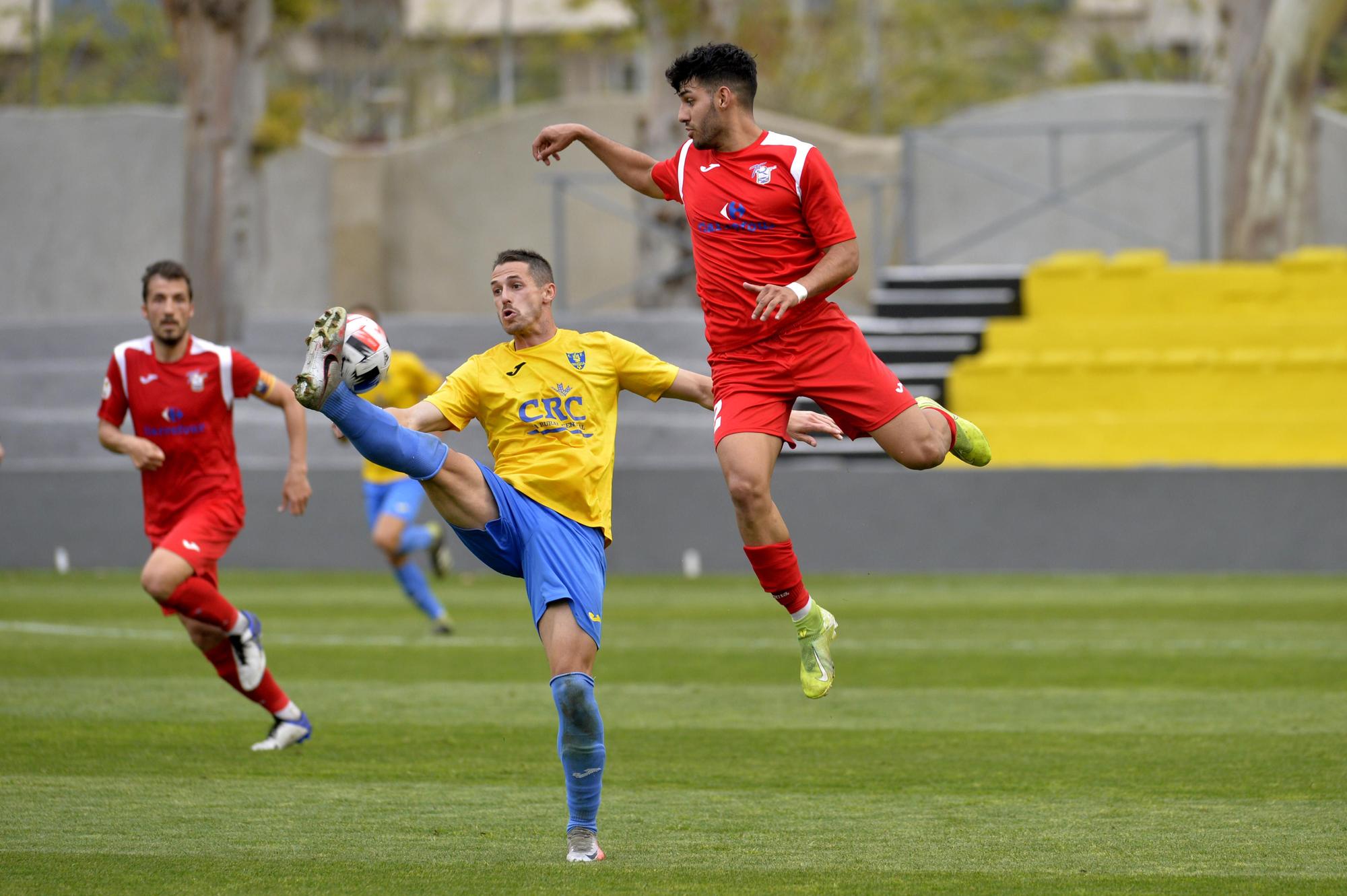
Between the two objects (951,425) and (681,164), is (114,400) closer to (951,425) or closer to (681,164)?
(681,164)

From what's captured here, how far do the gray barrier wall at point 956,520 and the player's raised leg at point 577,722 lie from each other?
12.6 metres

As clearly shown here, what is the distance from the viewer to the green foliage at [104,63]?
39.6 meters

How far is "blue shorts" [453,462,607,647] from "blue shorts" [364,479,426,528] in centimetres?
783

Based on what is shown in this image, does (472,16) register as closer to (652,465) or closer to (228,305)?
(228,305)

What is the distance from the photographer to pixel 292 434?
9547mm

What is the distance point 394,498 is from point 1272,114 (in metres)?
14.4

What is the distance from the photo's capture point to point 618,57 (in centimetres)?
5584

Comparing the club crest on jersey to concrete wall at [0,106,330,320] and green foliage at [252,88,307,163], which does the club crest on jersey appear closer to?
green foliage at [252,88,307,163]

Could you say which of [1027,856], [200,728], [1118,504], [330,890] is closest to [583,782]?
[330,890]

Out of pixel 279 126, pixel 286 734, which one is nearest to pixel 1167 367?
pixel 279 126

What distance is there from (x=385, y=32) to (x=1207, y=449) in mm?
31816

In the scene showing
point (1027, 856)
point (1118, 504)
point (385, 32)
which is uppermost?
point (385, 32)

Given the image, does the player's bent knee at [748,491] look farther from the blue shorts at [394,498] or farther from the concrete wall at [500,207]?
the concrete wall at [500,207]

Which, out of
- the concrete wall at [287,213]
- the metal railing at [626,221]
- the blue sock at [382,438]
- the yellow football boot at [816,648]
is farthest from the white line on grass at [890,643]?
the concrete wall at [287,213]
